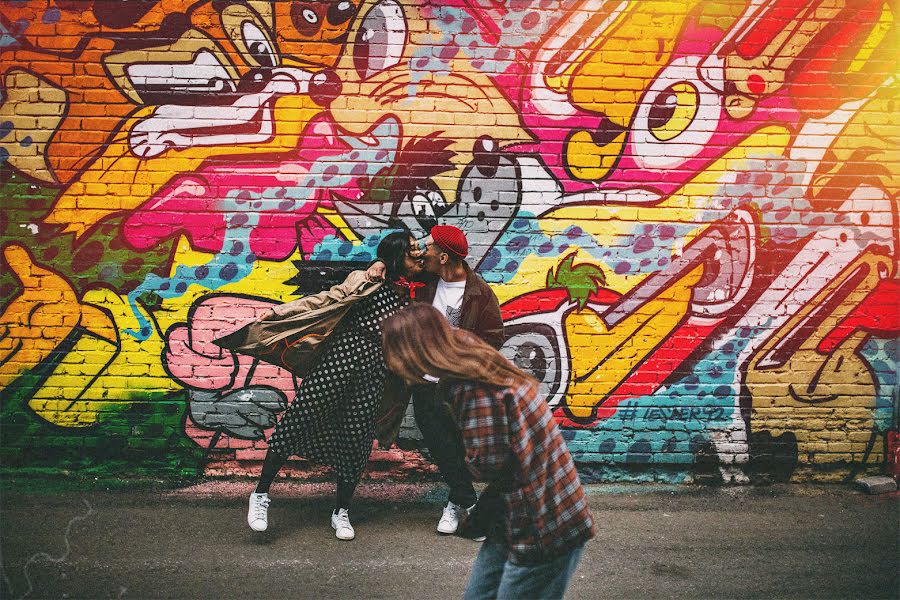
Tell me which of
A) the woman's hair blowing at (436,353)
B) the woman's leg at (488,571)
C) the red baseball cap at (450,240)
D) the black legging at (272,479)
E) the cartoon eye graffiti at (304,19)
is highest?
the cartoon eye graffiti at (304,19)

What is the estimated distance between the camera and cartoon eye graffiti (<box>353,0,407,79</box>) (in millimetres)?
4672

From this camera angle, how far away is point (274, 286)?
476 centimetres

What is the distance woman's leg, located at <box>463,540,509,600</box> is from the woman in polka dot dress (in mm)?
1651

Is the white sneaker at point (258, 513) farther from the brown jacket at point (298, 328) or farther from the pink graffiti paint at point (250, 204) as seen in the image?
the pink graffiti paint at point (250, 204)

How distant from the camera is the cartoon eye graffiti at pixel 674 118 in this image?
190 inches

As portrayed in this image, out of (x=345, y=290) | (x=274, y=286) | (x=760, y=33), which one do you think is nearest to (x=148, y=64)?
(x=274, y=286)

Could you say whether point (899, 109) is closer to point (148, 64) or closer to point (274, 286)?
point (274, 286)

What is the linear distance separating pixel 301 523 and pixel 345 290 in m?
1.48

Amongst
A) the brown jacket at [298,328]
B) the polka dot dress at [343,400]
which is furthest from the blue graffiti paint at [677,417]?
the brown jacket at [298,328]

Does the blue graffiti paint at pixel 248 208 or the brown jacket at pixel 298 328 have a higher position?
the blue graffiti paint at pixel 248 208

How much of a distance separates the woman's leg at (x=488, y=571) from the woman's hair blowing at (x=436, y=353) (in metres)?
0.63

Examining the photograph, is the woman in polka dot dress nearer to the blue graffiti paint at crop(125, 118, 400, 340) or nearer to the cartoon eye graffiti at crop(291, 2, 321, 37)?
the blue graffiti paint at crop(125, 118, 400, 340)

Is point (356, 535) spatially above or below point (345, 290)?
below

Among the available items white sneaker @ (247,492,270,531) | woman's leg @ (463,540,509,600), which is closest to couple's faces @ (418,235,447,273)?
white sneaker @ (247,492,270,531)
